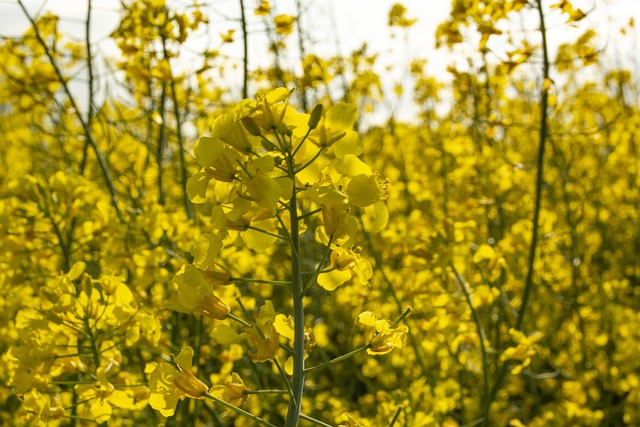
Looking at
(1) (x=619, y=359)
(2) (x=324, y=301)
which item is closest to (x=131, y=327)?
(2) (x=324, y=301)

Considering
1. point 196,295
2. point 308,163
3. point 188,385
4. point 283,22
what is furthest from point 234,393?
point 283,22

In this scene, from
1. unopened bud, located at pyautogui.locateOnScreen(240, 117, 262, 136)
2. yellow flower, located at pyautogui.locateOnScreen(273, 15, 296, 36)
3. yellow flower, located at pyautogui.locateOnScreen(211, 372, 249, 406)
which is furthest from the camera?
yellow flower, located at pyautogui.locateOnScreen(273, 15, 296, 36)

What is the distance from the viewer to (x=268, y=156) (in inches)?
44.7

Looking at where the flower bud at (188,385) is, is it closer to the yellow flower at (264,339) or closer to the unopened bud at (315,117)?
the yellow flower at (264,339)

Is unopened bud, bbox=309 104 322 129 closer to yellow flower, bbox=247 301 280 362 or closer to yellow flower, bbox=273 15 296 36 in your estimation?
yellow flower, bbox=247 301 280 362

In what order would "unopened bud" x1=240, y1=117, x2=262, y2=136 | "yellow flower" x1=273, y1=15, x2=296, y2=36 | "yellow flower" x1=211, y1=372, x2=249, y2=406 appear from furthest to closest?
"yellow flower" x1=273, y1=15, x2=296, y2=36
"yellow flower" x1=211, y1=372, x2=249, y2=406
"unopened bud" x1=240, y1=117, x2=262, y2=136

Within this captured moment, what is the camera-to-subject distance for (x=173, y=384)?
49.9 inches

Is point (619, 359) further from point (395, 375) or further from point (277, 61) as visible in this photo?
point (277, 61)

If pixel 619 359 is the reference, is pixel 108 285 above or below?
above

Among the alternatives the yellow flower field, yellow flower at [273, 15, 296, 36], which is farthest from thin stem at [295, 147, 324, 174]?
yellow flower at [273, 15, 296, 36]

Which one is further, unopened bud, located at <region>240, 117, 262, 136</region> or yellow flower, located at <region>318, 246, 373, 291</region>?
yellow flower, located at <region>318, 246, 373, 291</region>

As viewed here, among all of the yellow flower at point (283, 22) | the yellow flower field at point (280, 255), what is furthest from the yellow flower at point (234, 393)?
the yellow flower at point (283, 22)

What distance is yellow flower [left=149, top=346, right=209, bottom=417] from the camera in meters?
1.24

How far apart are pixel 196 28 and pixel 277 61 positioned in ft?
4.17
